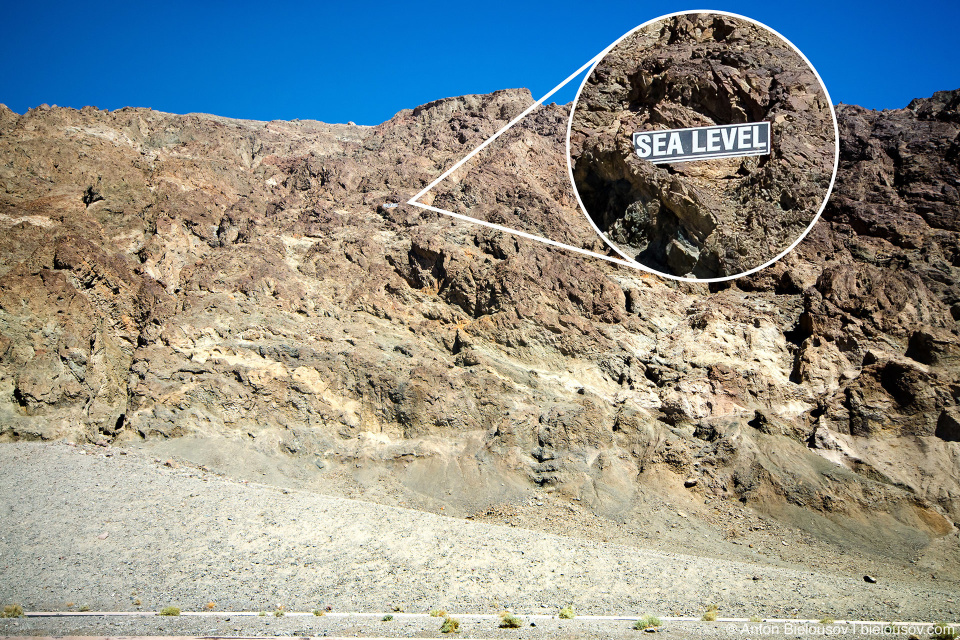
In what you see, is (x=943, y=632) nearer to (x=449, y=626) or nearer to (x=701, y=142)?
(x=449, y=626)

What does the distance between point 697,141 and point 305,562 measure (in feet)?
49.9

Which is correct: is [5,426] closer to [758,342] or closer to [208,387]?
[208,387]

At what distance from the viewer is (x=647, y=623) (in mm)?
16609

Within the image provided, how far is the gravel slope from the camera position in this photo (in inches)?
703

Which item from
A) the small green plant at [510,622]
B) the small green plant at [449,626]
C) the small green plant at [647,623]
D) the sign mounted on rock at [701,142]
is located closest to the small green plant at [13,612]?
the small green plant at [449,626]

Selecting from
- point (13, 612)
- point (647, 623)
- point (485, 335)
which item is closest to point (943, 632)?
point (647, 623)

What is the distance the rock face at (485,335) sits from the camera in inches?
1045

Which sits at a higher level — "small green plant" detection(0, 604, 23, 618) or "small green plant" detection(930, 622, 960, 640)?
"small green plant" detection(930, 622, 960, 640)

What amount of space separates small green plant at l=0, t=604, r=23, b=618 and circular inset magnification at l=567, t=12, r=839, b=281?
506 inches

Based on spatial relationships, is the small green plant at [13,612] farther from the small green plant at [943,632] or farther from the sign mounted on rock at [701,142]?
the small green plant at [943,632]

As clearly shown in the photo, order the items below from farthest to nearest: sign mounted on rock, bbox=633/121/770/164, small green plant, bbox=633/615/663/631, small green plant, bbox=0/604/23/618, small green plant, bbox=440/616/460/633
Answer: small green plant, bbox=633/615/663/631
small green plant, bbox=440/616/460/633
small green plant, bbox=0/604/23/618
sign mounted on rock, bbox=633/121/770/164

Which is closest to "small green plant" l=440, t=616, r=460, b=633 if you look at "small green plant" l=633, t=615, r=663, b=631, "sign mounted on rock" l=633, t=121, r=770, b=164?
"small green plant" l=633, t=615, r=663, b=631

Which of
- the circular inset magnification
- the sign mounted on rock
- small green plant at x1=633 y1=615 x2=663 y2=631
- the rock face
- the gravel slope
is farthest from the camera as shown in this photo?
the rock face

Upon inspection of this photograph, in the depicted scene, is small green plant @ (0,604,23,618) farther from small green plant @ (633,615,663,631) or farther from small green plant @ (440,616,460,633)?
small green plant @ (633,615,663,631)
